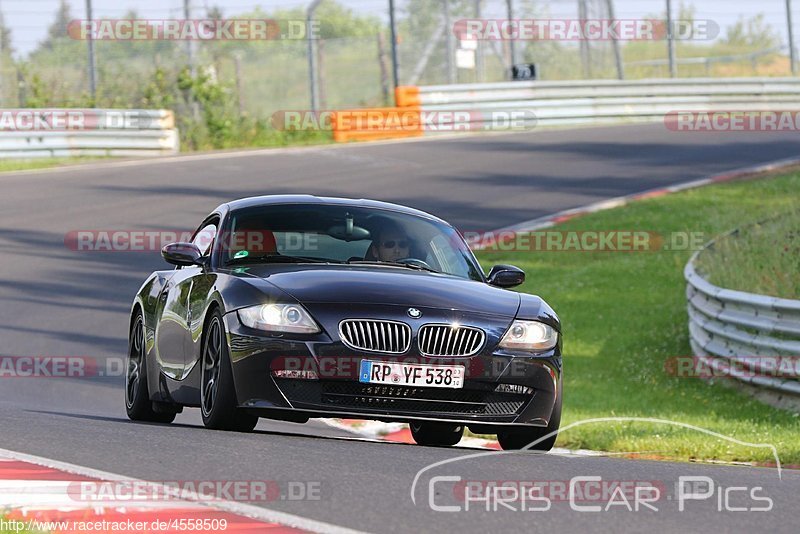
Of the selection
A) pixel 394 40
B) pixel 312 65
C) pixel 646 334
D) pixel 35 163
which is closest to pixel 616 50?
pixel 394 40

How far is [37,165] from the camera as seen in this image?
28.3 m

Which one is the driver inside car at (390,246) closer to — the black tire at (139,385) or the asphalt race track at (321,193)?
the asphalt race track at (321,193)

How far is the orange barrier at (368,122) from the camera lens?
1264 inches

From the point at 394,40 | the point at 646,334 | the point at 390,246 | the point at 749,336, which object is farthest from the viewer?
the point at 394,40

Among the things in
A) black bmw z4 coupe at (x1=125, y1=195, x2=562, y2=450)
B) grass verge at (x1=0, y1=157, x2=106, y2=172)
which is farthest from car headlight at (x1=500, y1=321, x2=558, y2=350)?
grass verge at (x1=0, y1=157, x2=106, y2=172)

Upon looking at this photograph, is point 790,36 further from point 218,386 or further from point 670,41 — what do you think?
point 218,386

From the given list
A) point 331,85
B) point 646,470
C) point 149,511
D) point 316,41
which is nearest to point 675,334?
point 646,470

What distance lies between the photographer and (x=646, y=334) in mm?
16109

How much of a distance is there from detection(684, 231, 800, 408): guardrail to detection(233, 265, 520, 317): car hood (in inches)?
170

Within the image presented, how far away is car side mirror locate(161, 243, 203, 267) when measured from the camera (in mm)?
9539

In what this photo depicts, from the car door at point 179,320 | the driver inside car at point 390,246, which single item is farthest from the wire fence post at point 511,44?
the driver inside car at point 390,246

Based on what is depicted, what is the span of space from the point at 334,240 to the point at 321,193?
14345 mm

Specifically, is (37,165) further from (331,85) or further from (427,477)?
(427,477)

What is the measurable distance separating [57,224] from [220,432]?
46.3ft
